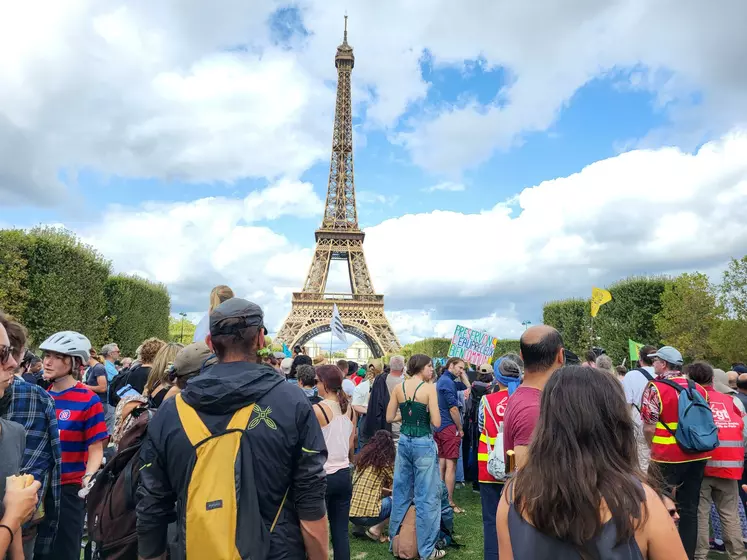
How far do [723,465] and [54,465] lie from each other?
5.90m

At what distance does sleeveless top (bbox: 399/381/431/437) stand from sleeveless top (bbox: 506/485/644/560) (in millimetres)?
3869

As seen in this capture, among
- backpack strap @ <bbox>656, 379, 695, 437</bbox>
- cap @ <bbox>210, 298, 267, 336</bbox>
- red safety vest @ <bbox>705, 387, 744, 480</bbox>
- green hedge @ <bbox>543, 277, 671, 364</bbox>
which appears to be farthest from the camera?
green hedge @ <bbox>543, 277, 671, 364</bbox>

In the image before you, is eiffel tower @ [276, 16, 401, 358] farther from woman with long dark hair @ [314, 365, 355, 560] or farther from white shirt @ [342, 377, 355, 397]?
woman with long dark hair @ [314, 365, 355, 560]

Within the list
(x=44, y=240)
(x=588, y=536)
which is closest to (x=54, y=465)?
(x=588, y=536)

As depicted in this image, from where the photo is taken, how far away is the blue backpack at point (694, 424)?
4973 millimetres

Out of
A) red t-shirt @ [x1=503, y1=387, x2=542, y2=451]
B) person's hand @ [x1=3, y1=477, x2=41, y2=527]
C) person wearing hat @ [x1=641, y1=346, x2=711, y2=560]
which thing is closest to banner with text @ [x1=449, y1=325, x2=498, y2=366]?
person wearing hat @ [x1=641, y1=346, x2=711, y2=560]

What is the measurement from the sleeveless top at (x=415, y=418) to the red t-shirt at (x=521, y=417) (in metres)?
2.25

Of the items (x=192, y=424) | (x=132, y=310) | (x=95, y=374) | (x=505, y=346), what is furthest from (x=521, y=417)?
(x=505, y=346)

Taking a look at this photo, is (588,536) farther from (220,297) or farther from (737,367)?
(737,367)

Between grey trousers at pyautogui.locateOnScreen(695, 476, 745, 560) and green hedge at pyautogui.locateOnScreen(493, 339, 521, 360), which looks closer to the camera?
grey trousers at pyautogui.locateOnScreen(695, 476, 745, 560)

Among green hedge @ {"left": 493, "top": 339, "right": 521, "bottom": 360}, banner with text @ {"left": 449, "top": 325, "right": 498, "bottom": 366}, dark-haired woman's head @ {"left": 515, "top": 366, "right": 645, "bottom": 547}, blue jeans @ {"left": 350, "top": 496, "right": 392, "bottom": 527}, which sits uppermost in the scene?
green hedge @ {"left": 493, "top": 339, "right": 521, "bottom": 360}

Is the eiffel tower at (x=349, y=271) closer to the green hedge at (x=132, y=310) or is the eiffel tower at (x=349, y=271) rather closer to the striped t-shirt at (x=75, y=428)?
the green hedge at (x=132, y=310)

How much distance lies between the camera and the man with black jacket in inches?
91.7

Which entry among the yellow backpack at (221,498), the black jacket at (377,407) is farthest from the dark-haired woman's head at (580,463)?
the black jacket at (377,407)
